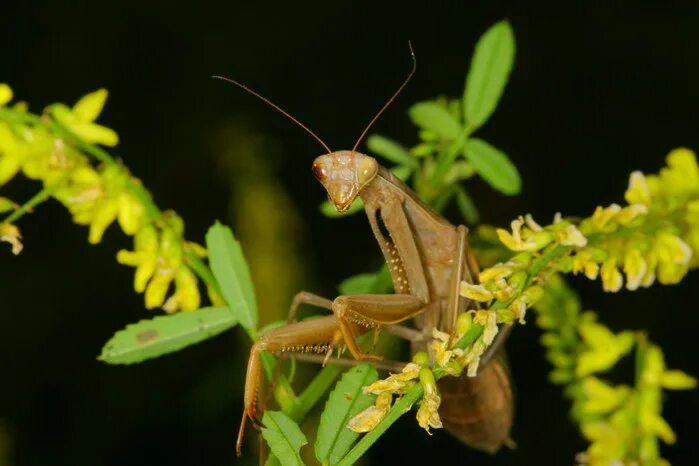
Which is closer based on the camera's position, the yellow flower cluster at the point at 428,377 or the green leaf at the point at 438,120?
the yellow flower cluster at the point at 428,377

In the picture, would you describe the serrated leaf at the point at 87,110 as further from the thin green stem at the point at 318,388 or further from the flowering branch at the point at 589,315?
the flowering branch at the point at 589,315

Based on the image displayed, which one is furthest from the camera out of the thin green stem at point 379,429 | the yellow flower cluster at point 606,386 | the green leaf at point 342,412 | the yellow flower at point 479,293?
the yellow flower cluster at point 606,386

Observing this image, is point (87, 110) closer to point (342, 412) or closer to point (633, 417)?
point (342, 412)

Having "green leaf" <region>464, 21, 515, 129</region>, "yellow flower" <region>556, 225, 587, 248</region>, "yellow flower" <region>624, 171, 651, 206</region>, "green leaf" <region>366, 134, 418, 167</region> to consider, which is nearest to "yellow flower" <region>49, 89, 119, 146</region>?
"green leaf" <region>366, 134, 418, 167</region>

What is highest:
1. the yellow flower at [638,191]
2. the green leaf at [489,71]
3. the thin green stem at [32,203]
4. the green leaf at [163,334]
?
the thin green stem at [32,203]

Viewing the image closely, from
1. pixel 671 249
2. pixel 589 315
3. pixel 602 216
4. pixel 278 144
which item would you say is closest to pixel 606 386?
pixel 589 315

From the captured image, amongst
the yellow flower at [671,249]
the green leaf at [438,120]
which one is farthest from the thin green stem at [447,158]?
the yellow flower at [671,249]
